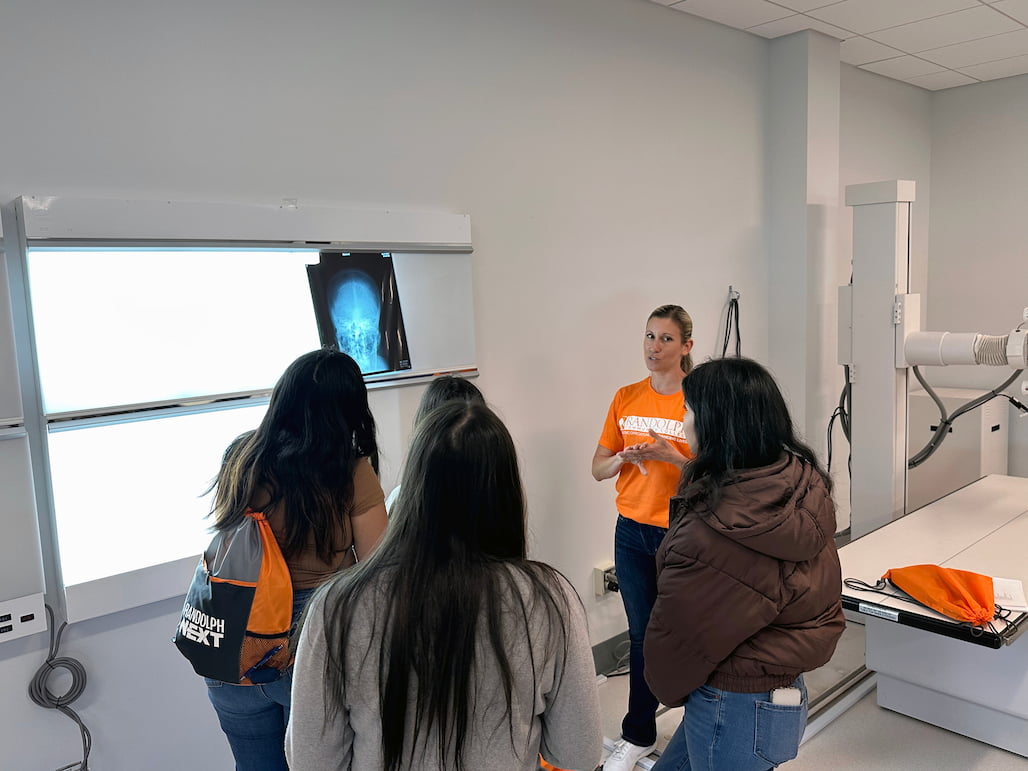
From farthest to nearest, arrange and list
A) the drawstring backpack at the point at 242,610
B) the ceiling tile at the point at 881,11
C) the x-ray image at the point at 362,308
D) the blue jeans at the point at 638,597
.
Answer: the ceiling tile at the point at 881,11, the blue jeans at the point at 638,597, the x-ray image at the point at 362,308, the drawstring backpack at the point at 242,610

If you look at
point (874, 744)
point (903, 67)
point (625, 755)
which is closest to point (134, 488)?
point (625, 755)

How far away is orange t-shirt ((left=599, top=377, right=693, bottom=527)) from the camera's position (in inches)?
97.9

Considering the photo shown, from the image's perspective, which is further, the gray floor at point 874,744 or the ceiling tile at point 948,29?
the ceiling tile at point 948,29

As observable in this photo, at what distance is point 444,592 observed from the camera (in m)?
1.07

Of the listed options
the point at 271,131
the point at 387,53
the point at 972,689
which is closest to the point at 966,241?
the point at 972,689

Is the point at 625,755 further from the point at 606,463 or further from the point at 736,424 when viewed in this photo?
the point at 736,424

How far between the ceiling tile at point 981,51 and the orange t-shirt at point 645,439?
9.22 feet

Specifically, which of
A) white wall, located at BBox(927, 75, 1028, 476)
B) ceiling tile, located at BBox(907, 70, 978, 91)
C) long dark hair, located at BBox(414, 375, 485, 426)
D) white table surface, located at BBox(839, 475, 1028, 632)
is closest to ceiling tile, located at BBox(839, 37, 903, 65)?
ceiling tile, located at BBox(907, 70, 978, 91)

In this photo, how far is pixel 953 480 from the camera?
13.6 ft

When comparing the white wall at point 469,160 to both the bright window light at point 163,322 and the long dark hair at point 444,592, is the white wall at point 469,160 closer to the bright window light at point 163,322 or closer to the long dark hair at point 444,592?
the bright window light at point 163,322

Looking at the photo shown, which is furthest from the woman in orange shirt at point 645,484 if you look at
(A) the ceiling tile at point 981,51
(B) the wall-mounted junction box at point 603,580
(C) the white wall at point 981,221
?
(C) the white wall at point 981,221

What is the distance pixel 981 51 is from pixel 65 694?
4835mm

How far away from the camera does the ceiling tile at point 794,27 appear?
3.47 meters

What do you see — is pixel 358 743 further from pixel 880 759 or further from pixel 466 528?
pixel 880 759
